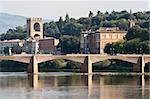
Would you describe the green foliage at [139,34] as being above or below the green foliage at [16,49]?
above

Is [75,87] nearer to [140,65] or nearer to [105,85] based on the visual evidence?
[105,85]

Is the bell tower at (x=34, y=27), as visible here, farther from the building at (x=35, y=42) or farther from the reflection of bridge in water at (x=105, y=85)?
the reflection of bridge in water at (x=105, y=85)

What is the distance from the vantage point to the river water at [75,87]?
39.8 meters

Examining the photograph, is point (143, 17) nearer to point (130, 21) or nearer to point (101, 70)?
point (130, 21)

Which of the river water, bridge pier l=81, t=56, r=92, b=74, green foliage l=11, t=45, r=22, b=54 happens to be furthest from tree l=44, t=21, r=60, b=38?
the river water

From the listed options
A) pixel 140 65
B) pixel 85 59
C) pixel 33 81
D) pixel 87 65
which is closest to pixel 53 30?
pixel 85 59

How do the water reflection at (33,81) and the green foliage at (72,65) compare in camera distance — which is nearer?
the water reflection at (33,81)

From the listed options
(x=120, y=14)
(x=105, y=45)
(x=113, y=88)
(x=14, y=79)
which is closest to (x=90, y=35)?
(x=105, y=45)

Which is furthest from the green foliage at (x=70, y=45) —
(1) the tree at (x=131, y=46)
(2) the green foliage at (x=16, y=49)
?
(1) the tree at (x=131, y=46)

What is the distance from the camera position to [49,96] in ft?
129

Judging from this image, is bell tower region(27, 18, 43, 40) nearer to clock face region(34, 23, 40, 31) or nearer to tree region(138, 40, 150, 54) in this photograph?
clock face region(34, 23, 40, 31)

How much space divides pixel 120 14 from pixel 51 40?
14197 mm

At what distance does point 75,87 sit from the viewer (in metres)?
45.5

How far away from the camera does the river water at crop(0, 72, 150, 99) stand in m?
39.8
